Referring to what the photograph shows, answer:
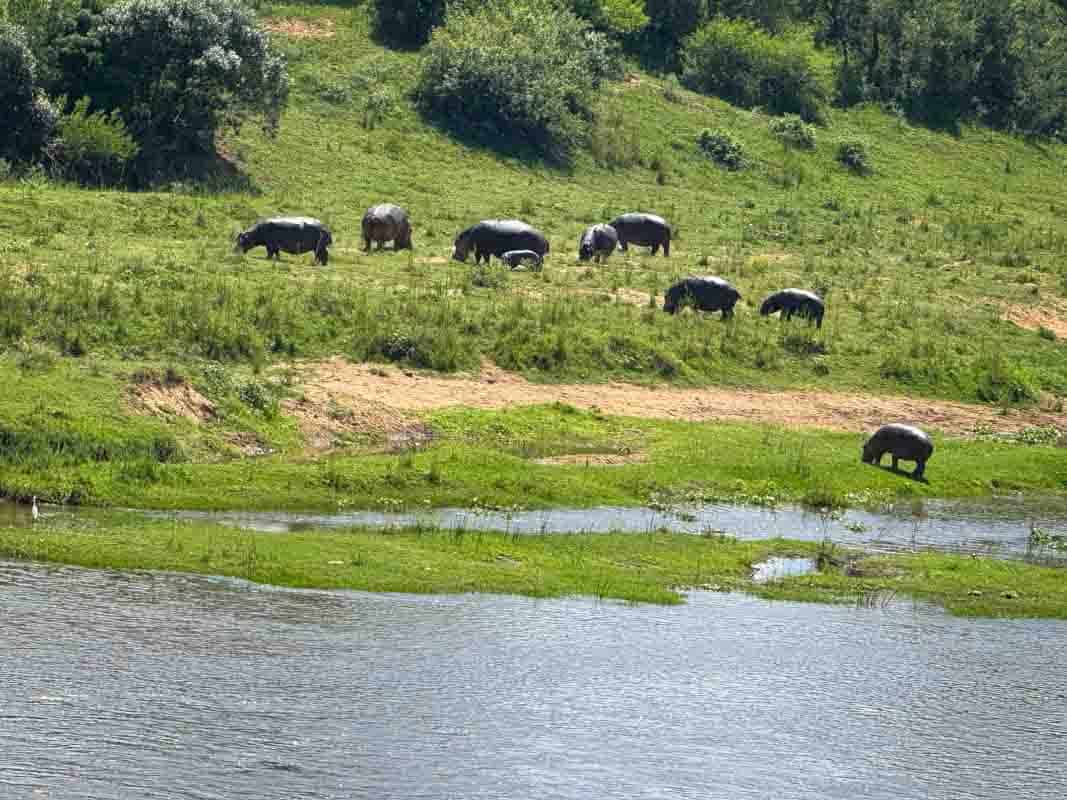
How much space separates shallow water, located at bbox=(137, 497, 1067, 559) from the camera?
2386cm

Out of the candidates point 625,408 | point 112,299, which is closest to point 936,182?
point 625,408

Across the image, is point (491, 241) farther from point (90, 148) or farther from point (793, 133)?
point (793, 133)

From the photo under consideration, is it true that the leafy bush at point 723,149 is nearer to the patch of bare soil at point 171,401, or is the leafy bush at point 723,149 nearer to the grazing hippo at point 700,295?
the grazing hippo at point 700,295

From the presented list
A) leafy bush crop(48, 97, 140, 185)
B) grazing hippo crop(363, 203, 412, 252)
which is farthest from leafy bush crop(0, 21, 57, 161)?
grazing hippo crop(363, 203, 412, 252)

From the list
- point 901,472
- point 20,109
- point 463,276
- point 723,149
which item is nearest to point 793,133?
point 723,149

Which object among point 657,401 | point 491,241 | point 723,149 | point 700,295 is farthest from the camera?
point 723,149

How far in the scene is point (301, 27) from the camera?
63.1 meters

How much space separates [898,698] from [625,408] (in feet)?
46.3

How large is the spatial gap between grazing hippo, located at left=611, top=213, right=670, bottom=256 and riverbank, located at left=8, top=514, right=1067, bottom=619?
21.5 m

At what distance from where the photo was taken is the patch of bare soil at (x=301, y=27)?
62.1 metres

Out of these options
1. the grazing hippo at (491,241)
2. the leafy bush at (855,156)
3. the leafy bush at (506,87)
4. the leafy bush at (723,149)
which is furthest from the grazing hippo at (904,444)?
the leafy bush at (855,156)

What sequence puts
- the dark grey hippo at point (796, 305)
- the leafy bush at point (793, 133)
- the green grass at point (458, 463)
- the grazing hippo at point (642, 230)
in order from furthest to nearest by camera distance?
the leafy bush at point (793, 133)
the grazing hippo at point (642, 230)
the dark grey hippo at point (796, 305)
the green grass at point (458, 463)

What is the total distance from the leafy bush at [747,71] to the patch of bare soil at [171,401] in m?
46.1

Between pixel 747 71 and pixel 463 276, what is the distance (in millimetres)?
36578
